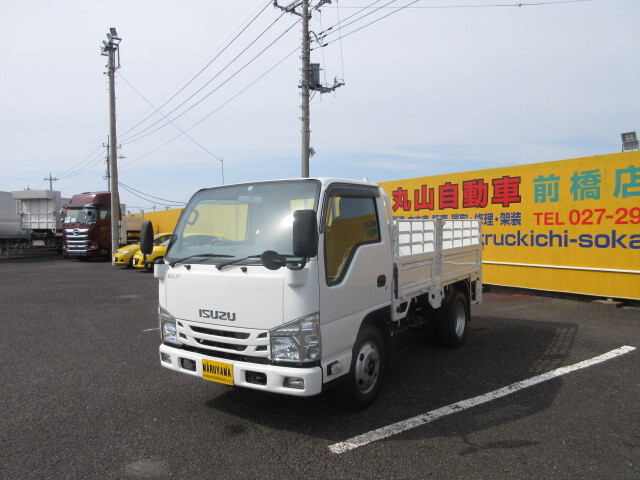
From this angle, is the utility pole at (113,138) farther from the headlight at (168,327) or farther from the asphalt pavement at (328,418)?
the headlight at (168,327)

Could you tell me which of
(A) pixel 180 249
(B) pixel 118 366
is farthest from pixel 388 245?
(B) pixel 118 366

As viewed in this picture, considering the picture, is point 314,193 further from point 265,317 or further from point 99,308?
point 99,308

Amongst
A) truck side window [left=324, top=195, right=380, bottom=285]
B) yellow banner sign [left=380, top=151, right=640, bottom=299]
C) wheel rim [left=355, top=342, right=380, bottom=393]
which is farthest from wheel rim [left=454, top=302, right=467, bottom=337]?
yellow banner sign [left=380, top=151, right=640, bottom=299]

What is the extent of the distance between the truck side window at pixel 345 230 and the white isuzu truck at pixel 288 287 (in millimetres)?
10

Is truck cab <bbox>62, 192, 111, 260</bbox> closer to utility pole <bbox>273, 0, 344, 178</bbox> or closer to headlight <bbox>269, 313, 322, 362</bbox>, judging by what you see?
utility pole <bbox>273, 0, 344, 178</bbox>

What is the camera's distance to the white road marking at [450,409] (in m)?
3.38

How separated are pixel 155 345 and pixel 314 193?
12.9ft

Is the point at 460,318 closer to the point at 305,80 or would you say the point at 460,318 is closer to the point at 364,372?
the point at 364,372

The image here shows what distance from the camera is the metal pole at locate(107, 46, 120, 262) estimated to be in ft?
64.8

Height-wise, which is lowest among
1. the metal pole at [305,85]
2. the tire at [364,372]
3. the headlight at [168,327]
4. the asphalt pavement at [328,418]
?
the asphalt pavement at [328,418]

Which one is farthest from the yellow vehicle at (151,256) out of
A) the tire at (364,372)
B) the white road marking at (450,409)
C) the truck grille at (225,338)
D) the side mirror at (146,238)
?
the white road marking at (450,409)

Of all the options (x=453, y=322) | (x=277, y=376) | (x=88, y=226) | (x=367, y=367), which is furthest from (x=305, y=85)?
(x=88, y=226)

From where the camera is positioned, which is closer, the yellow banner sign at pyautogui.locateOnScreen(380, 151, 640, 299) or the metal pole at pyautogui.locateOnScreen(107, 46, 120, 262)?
the yellow banner sign at pyautogui.locateOnScreen(380, 151, 640, 299)

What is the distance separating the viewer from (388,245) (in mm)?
4285
